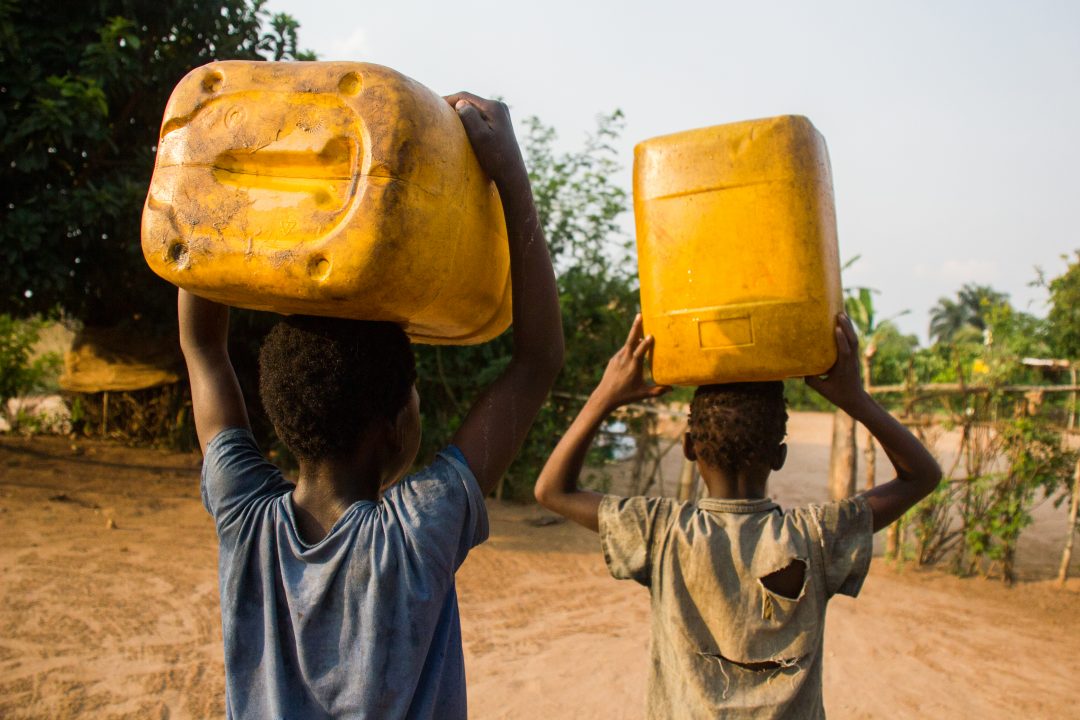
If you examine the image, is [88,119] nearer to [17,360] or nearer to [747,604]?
[747,604]

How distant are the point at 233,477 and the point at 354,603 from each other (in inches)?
12.3

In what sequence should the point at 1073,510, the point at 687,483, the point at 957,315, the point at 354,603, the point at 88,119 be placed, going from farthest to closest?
1. the point at 957,315
2. the point at 687,483
3. the point at 1073,510
4. the point at 88,119
5. the point at 354,603

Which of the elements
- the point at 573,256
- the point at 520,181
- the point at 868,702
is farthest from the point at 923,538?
the point at 520,181

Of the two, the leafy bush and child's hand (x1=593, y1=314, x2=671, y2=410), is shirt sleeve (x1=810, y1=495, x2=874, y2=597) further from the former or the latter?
the leafy bush

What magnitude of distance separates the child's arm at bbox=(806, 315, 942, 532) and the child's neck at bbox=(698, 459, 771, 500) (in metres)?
0.24

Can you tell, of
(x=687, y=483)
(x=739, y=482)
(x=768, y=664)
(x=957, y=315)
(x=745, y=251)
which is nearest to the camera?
(x=745, y=251)

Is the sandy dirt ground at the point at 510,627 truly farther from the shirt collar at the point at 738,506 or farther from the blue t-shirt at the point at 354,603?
the blue t-shirt at the point at 354,603

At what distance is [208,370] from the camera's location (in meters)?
1.44

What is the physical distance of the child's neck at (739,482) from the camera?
192cm

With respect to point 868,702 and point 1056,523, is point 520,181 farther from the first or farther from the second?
point 1056,523

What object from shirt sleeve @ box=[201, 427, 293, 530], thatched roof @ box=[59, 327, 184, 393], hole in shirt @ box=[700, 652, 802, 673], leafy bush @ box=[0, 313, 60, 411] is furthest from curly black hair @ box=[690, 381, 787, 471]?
leafy bush @ box=[0, 313, 60, 411]

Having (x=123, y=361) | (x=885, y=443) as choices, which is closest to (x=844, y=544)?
(x=885, y=443)

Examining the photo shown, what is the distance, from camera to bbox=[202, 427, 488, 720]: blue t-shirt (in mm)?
1140

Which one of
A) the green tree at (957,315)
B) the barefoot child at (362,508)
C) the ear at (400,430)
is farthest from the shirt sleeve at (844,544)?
the green tree at (957,315)
